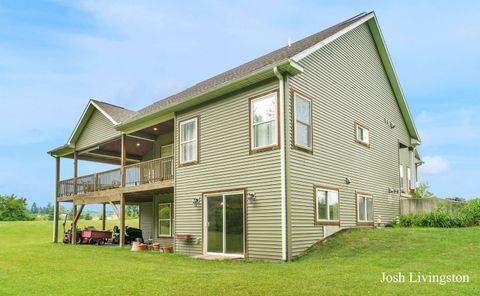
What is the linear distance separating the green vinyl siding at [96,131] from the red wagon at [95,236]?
4.51 metres

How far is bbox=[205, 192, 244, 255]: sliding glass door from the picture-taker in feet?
40.4

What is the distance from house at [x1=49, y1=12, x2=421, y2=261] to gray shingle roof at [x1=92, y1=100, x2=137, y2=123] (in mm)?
101

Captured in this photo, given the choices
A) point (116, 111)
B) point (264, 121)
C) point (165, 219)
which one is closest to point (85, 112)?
point (116, 111)

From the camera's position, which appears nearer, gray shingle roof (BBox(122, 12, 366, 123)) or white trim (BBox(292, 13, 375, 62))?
white trim (BBox(292, 13, 375, 62))

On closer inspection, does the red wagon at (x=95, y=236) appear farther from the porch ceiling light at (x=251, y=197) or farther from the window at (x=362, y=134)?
the window at (x=362, y=134)

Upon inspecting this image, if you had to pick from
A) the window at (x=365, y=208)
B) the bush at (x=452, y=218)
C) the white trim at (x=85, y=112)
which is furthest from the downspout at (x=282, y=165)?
the white trim at (x=85, y=112)

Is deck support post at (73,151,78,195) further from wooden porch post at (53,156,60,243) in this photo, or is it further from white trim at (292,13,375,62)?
white trim at (292,13,375,62)

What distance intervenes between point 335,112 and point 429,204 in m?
6.96

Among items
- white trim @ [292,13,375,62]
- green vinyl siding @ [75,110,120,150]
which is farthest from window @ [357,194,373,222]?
green vinyl siding @ [75,110,120,150]

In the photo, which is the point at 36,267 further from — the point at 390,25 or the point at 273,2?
the point at 390,25

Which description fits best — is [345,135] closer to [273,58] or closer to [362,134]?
[362,134]

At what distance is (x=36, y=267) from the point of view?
36.0ft

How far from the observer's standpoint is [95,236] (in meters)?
20.3

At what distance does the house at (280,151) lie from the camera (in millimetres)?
11516
